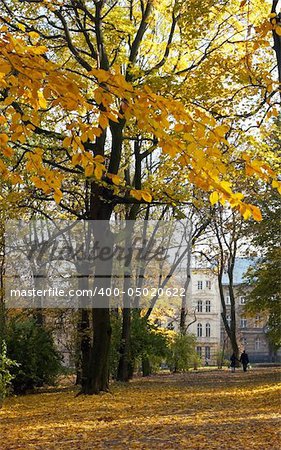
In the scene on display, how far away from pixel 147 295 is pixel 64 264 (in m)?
6.14

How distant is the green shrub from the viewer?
18.9m

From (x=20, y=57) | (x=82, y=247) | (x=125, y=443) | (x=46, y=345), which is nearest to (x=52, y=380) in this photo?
(x=46, y=345)

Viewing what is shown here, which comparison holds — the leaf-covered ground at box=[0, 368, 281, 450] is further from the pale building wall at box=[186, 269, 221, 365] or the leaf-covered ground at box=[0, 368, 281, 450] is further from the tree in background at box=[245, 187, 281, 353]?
the pale building wall at box=[186, 269, 221, 365]

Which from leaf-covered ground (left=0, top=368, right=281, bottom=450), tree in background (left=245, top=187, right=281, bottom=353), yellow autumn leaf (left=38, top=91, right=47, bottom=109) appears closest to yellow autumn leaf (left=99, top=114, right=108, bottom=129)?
yellow autumn leaf (left=38, top=91, right=47, bottom=109)

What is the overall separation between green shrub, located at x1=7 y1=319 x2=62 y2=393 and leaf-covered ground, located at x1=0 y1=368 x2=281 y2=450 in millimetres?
4390

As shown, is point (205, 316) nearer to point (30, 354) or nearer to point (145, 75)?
point (30, 354)

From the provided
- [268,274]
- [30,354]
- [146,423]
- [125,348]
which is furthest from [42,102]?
[268,274]

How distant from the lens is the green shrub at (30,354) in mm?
18875

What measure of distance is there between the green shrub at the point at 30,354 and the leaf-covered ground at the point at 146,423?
4.39m

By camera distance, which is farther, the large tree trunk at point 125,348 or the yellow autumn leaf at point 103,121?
the large tree trunk at point 125,348

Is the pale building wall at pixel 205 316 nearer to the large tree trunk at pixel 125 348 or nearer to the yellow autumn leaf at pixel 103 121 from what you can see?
the large tree trunk at pixel 125 348

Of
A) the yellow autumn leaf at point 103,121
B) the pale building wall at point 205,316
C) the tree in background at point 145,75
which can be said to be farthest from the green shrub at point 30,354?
the pale building wall at point 205,316

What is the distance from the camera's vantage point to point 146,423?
30.6ft

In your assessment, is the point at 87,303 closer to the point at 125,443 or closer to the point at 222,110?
the point at 222,110
